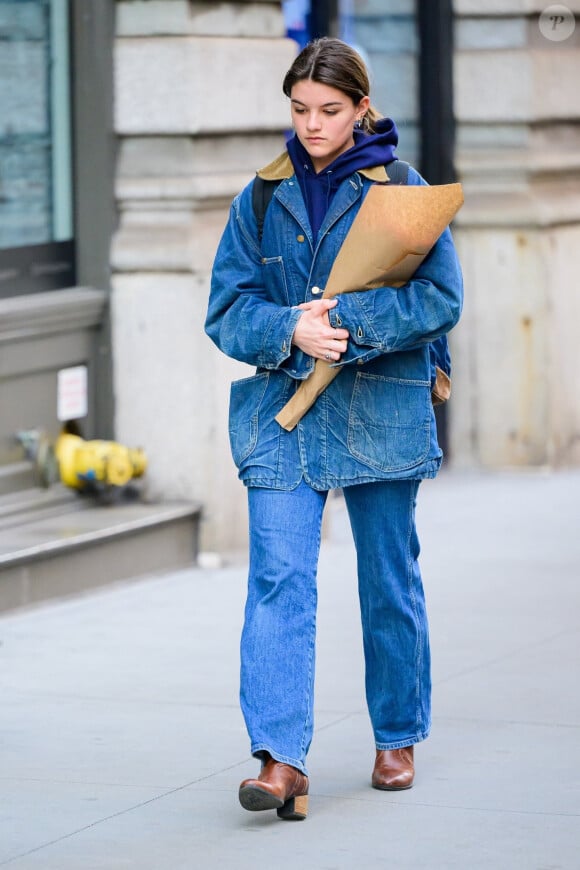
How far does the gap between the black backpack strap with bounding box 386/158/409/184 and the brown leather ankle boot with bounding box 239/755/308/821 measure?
1.42 meters

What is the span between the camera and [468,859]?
447cm

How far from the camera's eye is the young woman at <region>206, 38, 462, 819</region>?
480 cm

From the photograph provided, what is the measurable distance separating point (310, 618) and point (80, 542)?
2.99 meters

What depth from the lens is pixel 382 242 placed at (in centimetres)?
480

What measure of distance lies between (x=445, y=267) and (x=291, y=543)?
30.1 inches

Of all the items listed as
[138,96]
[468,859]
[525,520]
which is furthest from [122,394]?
[468,859]

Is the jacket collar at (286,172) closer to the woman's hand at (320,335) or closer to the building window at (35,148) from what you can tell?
the woman's hand at (320,335)

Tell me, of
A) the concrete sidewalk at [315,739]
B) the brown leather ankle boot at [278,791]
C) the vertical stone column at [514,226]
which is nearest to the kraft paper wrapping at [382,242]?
the brown leather ankle boot at [278,791]

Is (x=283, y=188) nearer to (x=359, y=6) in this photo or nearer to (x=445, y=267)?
(x=445, y=267)

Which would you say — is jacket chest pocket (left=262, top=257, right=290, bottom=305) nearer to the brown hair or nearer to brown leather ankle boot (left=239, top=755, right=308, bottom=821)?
the brown hair

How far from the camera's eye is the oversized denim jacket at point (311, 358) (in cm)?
484

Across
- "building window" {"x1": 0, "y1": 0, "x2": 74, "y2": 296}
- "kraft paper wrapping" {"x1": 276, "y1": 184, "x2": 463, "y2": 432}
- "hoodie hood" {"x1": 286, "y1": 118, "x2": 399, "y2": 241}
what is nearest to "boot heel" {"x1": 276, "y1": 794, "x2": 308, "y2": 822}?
"kraft paper wrapping" {"x1": 276, "y1": 184, "x2": 463, "y2": 432}

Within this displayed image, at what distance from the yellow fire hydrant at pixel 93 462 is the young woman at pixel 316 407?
3327 mm

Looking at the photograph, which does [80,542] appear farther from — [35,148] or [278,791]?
[278,791]
